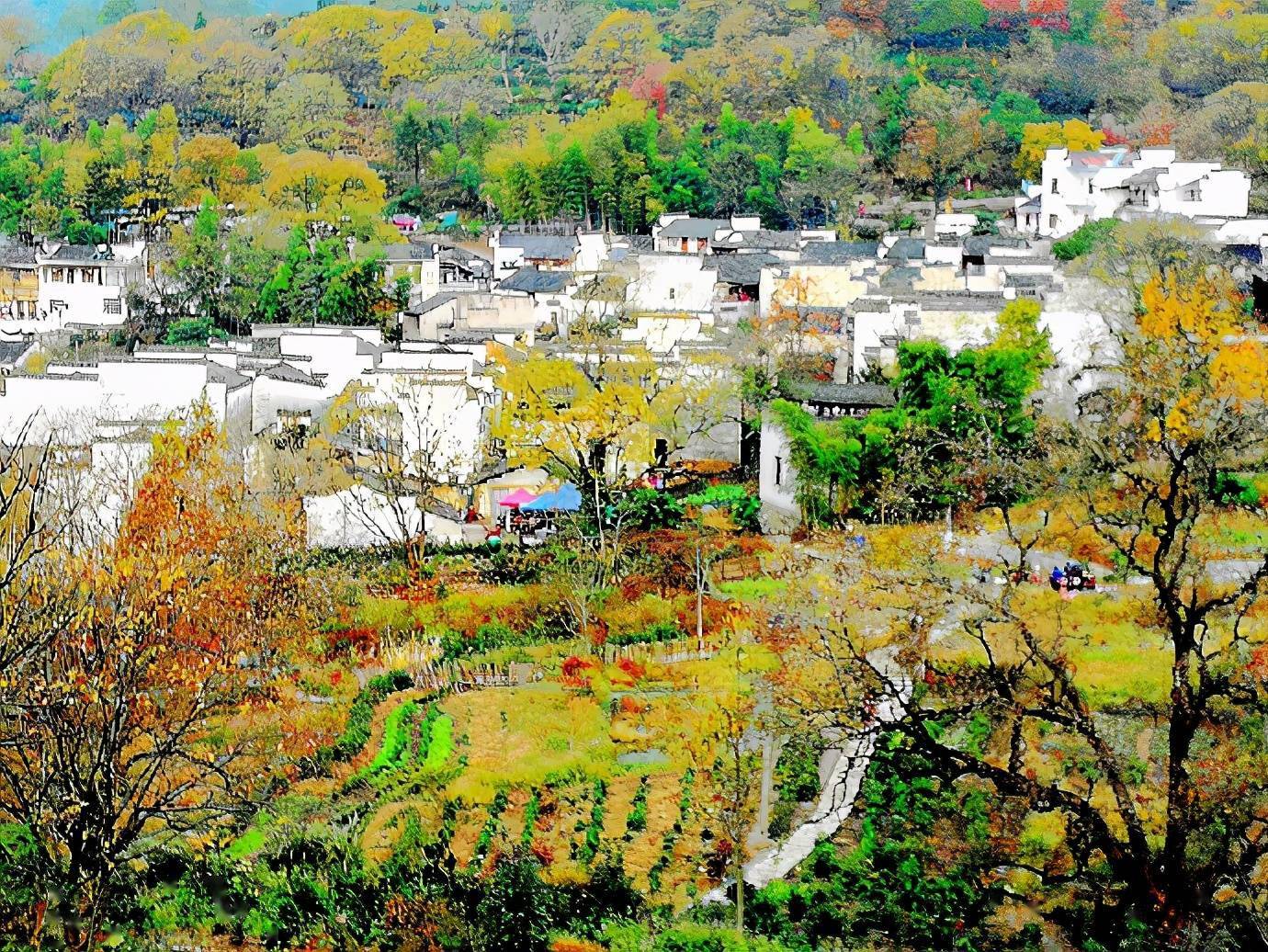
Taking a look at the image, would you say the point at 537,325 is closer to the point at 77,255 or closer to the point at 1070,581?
the point at 77,255

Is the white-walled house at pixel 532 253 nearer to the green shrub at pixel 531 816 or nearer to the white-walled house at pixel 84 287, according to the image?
the white-walled house at pixel 84 287

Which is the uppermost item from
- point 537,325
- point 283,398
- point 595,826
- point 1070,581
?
point 537,325

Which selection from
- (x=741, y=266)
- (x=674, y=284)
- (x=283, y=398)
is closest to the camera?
(x=283, y=398)

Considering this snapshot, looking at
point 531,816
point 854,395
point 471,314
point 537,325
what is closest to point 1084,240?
point 537,325

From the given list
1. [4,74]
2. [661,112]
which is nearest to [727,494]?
[661,112]

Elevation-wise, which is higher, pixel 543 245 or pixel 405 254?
pixel 543 245

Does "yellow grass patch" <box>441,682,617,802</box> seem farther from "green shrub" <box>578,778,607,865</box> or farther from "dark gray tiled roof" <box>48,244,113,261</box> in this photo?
"dark gray tiled roof" <box>48,244,113,261</box>
